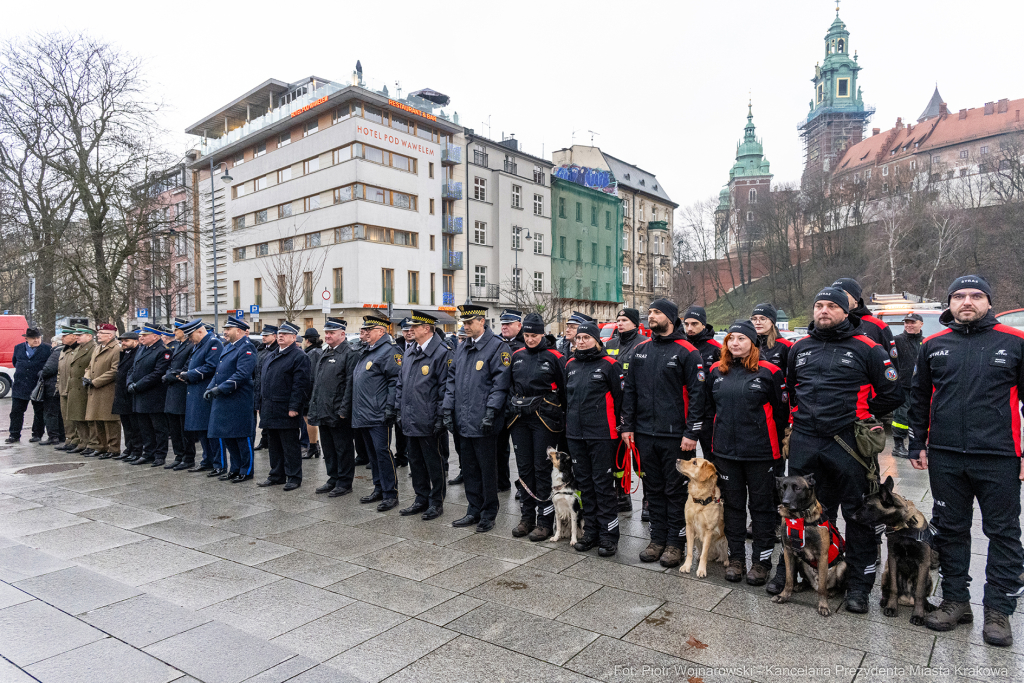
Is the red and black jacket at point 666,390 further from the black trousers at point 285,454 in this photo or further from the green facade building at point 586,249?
the green facade building at point 586,249

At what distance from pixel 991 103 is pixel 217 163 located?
90130 mm

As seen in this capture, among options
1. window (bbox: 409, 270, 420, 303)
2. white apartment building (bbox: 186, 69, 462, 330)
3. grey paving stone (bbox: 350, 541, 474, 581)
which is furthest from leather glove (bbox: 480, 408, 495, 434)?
window (bbox: 409, 270, 420, 303)

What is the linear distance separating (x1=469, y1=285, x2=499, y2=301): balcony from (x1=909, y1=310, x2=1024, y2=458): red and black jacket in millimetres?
43517

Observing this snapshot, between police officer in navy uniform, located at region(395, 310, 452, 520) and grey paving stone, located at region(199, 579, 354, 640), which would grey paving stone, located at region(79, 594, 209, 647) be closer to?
grey paving stone, located at region(199, 579, 354, 640)

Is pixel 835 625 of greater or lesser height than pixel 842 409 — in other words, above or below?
below

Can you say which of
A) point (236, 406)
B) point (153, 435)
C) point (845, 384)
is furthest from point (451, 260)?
point (845, 384)

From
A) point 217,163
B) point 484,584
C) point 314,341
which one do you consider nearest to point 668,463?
point 484,584

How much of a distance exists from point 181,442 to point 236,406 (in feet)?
6.15


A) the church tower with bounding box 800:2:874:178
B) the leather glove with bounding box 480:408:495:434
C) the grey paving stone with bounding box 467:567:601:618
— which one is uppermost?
the church tower with bounding box 800:2:874:178

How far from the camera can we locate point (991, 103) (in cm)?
7756

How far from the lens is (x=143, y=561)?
219 inches

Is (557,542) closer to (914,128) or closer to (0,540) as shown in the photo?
(0,540)

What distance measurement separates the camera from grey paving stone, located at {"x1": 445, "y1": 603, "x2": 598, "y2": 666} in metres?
3.81

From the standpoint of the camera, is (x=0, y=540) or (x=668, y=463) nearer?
(x=668, y=463)
